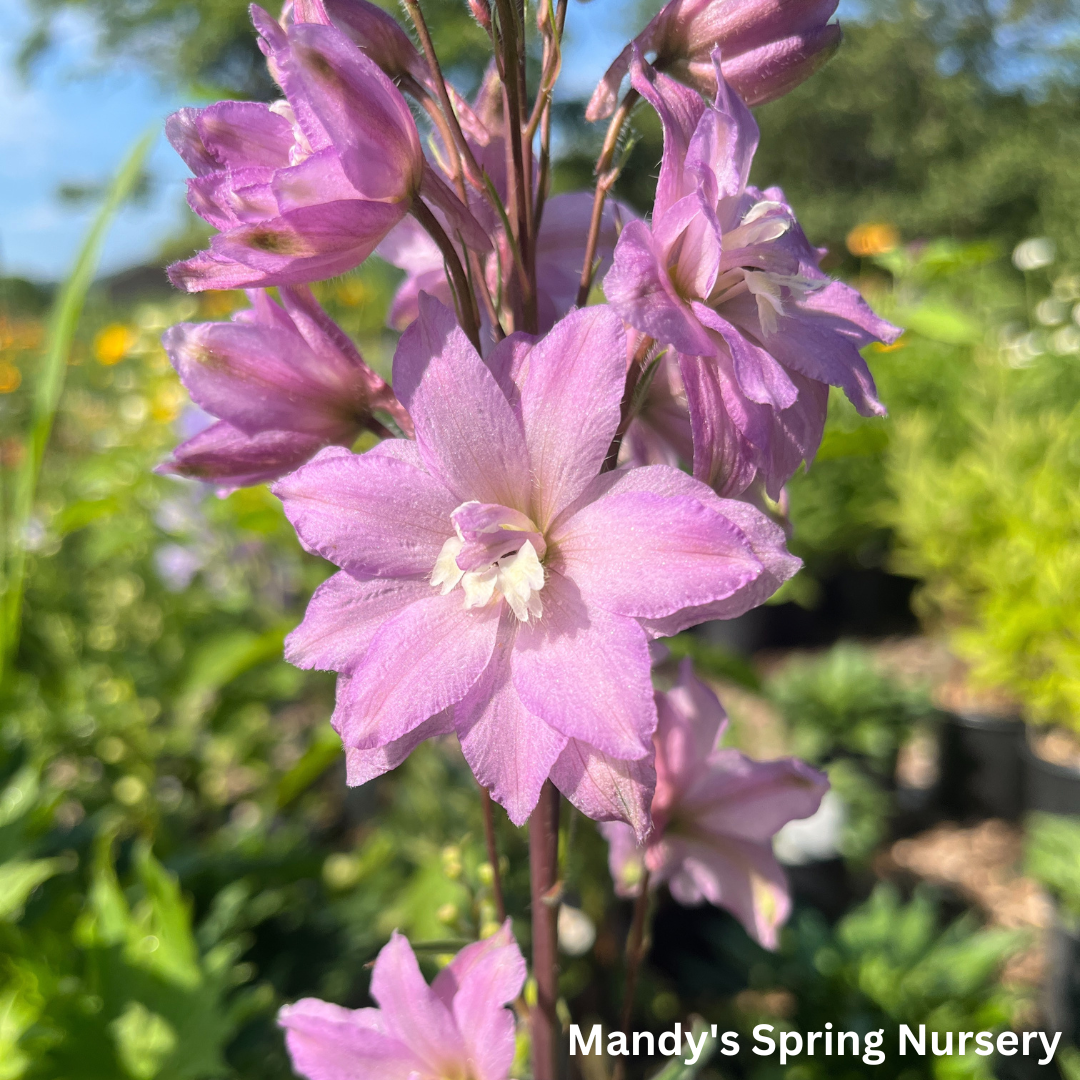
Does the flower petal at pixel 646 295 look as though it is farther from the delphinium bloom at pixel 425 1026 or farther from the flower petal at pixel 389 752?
the delphinium bloom at pixel 425 1026

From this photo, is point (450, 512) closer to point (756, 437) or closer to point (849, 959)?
point (756, 437)

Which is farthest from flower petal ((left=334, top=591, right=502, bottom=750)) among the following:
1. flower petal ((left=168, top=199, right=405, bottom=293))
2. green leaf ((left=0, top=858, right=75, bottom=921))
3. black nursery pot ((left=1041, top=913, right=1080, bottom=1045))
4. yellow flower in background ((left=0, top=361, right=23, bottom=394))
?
yellow flower in background ((left=0, top=361, right=23, bottom=394))

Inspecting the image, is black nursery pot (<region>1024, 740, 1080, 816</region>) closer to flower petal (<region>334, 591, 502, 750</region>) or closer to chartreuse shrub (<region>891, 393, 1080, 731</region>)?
chartreuse shrub (<region>891, 393, 1080, 731</region>)

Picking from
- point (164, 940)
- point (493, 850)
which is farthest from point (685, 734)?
point (164, 940)

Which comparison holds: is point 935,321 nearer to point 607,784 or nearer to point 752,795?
point 752,795

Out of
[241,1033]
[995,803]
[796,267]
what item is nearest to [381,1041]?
[796,267]
